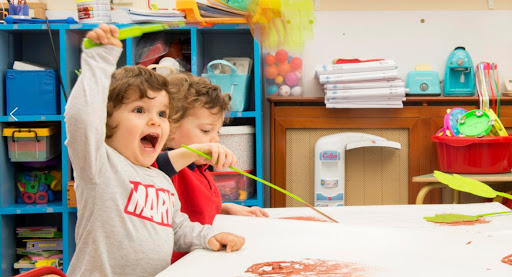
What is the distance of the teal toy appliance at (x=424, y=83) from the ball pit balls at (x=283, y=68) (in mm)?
634

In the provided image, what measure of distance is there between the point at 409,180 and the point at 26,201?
197 centimetres

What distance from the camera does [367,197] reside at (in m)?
3.02

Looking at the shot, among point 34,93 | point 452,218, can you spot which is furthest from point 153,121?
point 34,93

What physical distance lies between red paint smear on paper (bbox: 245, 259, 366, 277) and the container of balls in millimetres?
2146

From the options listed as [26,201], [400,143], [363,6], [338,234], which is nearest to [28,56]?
[26,201]

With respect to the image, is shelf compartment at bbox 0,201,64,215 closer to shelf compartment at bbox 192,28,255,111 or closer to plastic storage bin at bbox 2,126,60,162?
plastic storage bin at bbox 2,126,60,162

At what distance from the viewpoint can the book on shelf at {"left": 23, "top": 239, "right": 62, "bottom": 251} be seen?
3055mm

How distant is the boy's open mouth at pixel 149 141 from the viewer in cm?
116

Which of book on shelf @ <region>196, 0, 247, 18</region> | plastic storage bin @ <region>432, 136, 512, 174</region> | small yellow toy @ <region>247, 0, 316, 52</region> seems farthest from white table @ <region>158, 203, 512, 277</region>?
book on shelf @ <region>196, 0, 247, 18</region>

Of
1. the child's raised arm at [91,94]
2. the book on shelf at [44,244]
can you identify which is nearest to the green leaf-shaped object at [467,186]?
the child's raised arm at [91,94]

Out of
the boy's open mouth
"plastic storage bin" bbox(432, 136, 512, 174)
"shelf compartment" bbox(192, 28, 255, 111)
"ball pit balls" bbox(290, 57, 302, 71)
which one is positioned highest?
"shelf compartment" bbox(192, 28, 255, 111)

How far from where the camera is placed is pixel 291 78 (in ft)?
10.00

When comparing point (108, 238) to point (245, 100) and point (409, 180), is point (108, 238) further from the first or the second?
point (409, 180)

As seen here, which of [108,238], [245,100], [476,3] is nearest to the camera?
[108,238]
